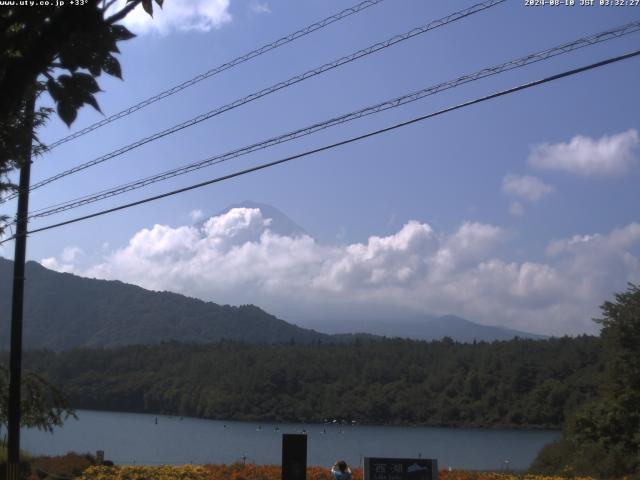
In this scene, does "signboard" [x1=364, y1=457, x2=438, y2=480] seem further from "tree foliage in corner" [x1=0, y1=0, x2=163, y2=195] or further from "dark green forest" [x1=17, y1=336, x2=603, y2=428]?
"dark green forest" [x1=17, y1=336, x2=603, y2=428]

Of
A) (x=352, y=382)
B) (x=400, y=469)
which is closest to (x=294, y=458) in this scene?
(x=400, y=469)

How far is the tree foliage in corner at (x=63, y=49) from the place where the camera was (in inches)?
160

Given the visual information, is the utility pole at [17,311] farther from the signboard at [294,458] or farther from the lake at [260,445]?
the lake at [260,445]

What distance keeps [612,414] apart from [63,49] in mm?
28699

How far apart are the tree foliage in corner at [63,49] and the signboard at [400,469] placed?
423 inches

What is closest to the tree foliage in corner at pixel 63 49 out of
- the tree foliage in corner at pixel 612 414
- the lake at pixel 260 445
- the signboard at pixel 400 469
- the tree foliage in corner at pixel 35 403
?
the signboard at pixel 400 469

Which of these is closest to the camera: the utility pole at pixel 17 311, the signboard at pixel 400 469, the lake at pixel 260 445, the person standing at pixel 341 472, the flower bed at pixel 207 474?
the signboard at pixel 400 469

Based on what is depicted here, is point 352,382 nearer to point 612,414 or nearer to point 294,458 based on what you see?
point 612,414

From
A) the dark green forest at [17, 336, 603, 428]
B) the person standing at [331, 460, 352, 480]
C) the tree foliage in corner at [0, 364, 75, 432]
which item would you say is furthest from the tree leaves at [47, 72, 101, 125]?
the dark green forest at [17, 336, 603, 428]

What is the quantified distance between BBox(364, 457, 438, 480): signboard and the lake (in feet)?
72.3

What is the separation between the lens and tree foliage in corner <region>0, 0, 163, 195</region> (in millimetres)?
4059

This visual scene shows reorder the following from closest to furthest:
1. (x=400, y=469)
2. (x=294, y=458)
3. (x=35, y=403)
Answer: (x=294, y=458) → (x=400, y=469) → (x=35, y=403)

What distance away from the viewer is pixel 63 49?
4312 mm

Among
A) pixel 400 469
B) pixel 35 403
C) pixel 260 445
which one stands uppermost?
pixel 35 403
